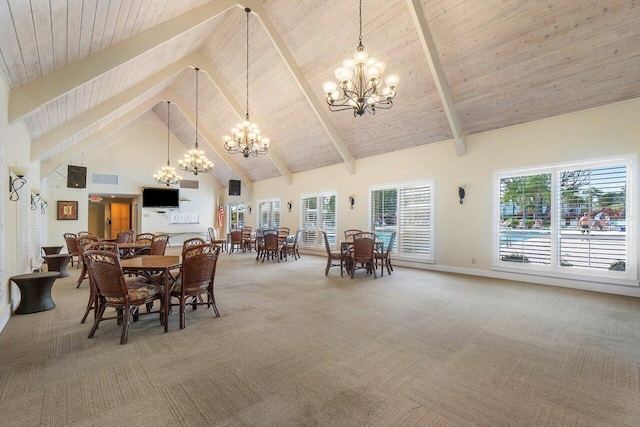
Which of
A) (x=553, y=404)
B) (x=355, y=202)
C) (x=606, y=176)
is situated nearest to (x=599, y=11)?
(x=606, y=176)

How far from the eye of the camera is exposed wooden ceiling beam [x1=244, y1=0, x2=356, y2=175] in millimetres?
6267

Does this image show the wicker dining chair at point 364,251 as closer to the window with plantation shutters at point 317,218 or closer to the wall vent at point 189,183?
the window with plantation shutters at point 317,218

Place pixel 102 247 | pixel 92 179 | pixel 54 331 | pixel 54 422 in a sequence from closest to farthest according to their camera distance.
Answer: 1. pixel 54 422
2. pixel 54 331
3. pixel 102 247
4. pixel 92 179

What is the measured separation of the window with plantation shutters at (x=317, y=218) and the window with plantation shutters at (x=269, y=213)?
5.59 feet

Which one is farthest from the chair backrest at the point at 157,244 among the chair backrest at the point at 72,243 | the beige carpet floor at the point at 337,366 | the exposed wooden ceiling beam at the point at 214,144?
the exposed wooden ceiling beam at the point at 214,144

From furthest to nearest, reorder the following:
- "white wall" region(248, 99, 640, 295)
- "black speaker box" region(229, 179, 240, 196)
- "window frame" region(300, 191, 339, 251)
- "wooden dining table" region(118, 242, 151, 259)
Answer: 1. "black speaker box" region(229, 179, 240, 196)
2. "window frame" region(300, 191, 339, 251)
3. "wooden dining table" region(118, 242, 151, 259)
4. "white wall" region(248, 99, 640, 295)

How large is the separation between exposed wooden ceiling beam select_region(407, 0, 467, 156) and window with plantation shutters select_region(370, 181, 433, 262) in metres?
1.29

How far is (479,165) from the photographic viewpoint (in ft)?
22.0

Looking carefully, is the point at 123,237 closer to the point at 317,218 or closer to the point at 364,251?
the point at 317,218

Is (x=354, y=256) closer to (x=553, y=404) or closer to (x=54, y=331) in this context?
(x=553, y=404)

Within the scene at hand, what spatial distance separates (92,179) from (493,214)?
1419cm

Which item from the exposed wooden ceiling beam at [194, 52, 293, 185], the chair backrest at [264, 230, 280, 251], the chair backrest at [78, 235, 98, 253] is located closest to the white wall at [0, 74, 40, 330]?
the chair backrest at [78, 235, 98, 253]

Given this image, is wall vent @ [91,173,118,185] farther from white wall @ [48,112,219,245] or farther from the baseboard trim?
the baseboard trim

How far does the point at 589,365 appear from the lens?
2.61 m
